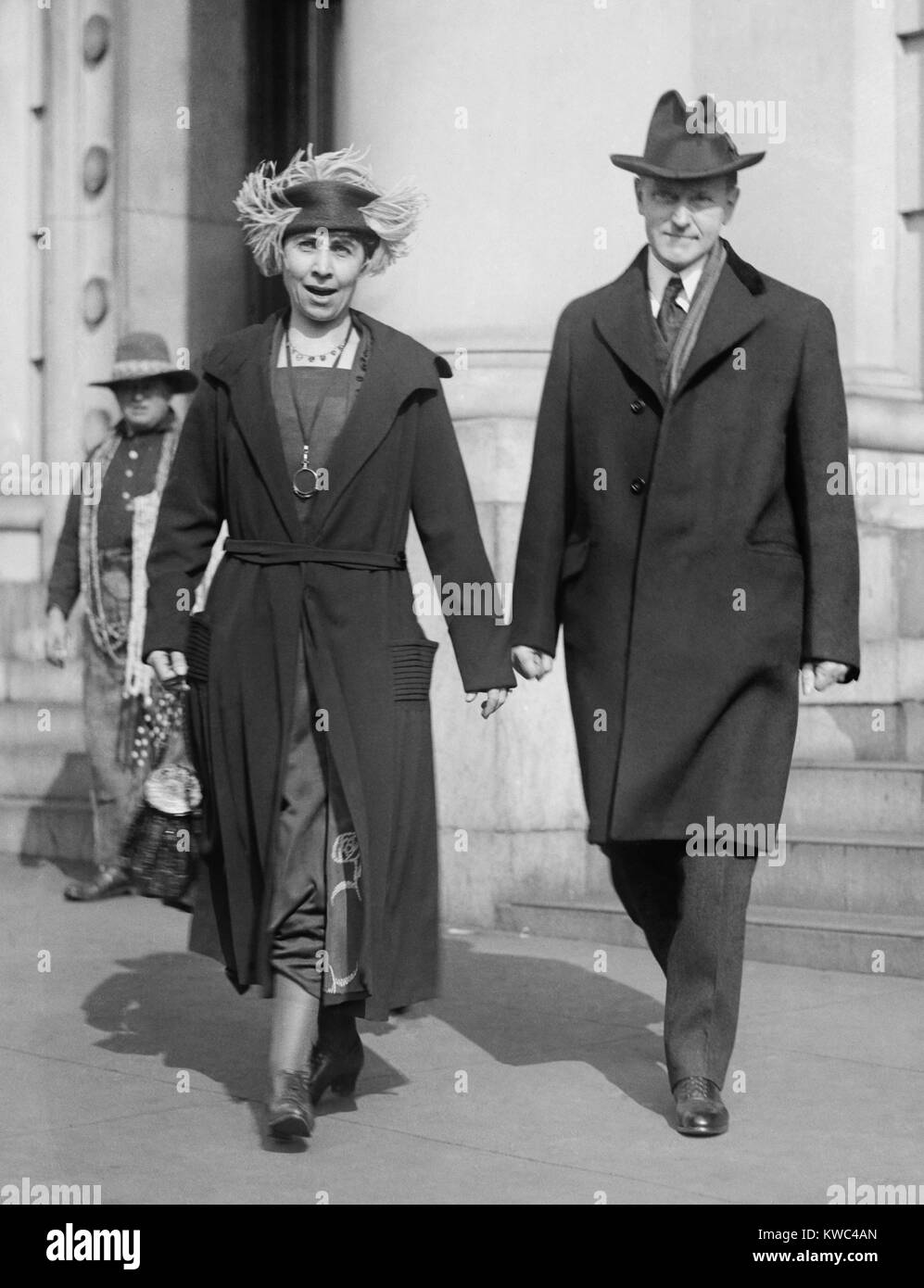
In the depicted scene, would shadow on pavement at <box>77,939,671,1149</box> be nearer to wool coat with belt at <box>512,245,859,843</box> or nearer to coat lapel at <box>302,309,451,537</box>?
wool coat with belt at <box>512,245,859,843</box>

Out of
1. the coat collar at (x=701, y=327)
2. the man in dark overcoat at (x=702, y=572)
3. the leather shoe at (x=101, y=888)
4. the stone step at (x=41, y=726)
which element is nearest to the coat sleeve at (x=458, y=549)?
the man in dark overcoat at (x=702, y=572)

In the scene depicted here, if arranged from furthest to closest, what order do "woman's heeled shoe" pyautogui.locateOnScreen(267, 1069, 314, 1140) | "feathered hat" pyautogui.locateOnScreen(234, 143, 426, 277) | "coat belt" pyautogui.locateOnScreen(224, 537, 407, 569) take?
"feathered hat" pyautogui.locateOnScreen(234, 143, 426, 277) → "coat belt" pyautogui.locateOnScreen(224, 537, 407, 569) → "woman's heeled shoe" pyautogui.locateOnScreen(267, 1069, 314, 1140)

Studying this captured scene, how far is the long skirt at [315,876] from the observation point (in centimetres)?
507

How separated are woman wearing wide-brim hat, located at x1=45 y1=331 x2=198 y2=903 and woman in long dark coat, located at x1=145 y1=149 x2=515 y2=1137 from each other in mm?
3607

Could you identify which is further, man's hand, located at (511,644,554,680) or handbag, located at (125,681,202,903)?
man's hand, located at (511,644,554,680)

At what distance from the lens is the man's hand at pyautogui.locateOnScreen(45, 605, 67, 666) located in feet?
30.1

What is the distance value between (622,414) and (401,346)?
0.54 meters

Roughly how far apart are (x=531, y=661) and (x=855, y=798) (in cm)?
285

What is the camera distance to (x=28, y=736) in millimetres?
11148

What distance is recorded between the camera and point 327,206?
17.4 feet

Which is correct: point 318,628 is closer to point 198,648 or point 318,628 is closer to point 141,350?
point 198,648

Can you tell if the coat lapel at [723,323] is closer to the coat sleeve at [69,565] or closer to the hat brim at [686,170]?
the hat brim at [686,170]

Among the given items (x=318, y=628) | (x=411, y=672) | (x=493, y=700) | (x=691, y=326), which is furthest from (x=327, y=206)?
(x=493, y=700)

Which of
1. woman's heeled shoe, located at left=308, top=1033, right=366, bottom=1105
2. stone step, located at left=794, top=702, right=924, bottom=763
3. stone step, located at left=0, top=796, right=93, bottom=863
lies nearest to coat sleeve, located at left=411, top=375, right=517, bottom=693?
woman's heeled shoe, located at left=308, top=1033, right=366, bottom=1105
